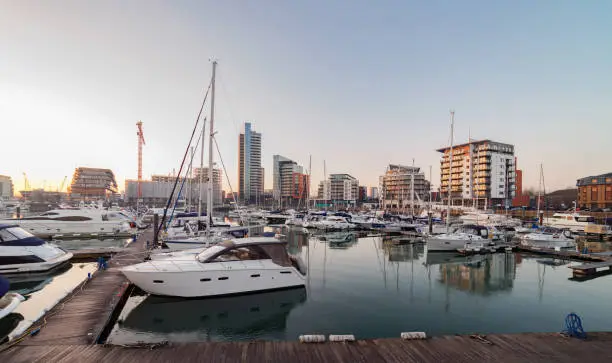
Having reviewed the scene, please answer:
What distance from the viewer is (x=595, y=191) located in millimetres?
88438

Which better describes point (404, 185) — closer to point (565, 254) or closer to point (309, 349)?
point (565, 254)

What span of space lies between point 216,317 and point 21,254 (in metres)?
15.1

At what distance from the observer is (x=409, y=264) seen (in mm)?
25875

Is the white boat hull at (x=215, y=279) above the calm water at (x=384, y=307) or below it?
above

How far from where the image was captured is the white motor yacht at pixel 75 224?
33.5m

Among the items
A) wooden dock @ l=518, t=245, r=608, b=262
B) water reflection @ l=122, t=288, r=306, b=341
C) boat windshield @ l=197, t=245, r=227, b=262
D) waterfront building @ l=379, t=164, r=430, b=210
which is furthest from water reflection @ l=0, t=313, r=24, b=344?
waterfront building @ l=379, t=164, r=430, b=210

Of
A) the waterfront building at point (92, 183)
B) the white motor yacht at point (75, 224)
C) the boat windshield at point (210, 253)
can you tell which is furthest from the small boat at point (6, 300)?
the waterfront building at point (92, 183)

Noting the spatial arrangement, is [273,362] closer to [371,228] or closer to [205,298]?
[205,298]

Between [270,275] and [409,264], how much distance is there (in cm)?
1532

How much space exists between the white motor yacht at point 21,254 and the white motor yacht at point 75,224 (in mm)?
18162

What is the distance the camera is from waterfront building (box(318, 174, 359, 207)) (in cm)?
16800

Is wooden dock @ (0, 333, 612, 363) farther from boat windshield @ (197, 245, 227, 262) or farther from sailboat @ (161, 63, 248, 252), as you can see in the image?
sailboat @ (161, 63, 248, 252)

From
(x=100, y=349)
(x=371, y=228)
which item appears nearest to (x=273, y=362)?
(x=100, y=349)

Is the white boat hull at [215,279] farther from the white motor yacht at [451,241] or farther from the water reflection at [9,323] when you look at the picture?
the white motor yacht at [451,241]
